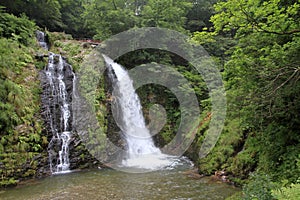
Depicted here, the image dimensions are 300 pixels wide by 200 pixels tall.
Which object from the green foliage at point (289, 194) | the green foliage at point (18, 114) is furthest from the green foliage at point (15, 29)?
the green foliage at point (289, 194)

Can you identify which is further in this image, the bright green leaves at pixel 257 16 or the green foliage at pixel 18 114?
the green foliage at pixel 18 114

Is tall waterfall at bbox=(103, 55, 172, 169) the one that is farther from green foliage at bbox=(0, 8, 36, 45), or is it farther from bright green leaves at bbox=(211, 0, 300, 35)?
bright green leaves at bbox=(211, 0, 300, 35)

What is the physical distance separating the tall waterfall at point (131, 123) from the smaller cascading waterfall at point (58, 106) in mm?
2371

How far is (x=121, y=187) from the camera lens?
729cm

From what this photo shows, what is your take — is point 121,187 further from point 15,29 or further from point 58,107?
point 15,29

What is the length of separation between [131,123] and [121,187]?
620cm

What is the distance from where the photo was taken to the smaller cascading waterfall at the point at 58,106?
964 cm

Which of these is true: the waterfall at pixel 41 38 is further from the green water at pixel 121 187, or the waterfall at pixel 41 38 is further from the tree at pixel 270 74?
the tree at pixel 270 74

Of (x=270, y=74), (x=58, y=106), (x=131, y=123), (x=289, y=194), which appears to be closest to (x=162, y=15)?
(x=131, y=123)

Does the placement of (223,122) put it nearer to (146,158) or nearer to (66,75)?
(146,158)

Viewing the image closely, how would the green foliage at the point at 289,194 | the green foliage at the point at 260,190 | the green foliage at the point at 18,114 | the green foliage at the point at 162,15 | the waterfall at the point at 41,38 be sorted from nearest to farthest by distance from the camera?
1. the green foliage at the point at 289,194
2. the green foliage at the point at 260,190
3. the green foliage at the point at 18,114
4. the waterfall at the point at 41,38
5. the green foliage at the point at 162,15

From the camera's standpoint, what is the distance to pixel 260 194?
389 cm

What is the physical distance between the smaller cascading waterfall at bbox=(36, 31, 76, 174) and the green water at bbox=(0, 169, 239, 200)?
0.98 meters

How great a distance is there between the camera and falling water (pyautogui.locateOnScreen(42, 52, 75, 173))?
9.62 m
